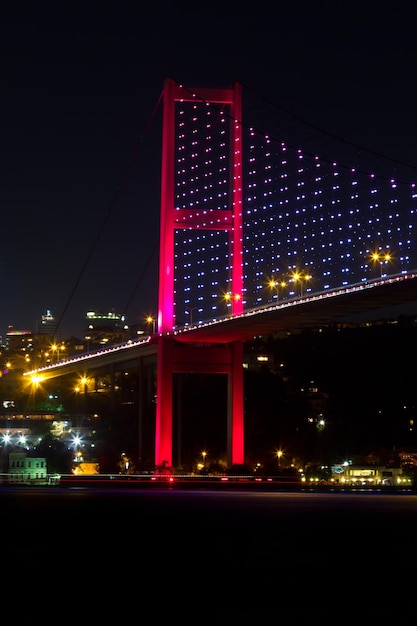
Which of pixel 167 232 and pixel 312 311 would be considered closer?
pixel 312 311

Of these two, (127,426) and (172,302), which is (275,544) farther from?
(127,426)

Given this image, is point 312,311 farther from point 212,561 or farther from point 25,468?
point 212,561

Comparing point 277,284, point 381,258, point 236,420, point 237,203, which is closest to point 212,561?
point 381,258

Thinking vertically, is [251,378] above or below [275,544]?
above

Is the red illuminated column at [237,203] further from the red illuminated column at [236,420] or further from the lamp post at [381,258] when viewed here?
the lamp post at [381,258]

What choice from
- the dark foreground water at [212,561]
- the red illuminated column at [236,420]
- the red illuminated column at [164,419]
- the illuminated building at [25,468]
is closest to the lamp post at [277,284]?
the red illuminated column at [236,420]

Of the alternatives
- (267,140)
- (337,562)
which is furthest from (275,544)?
(267,140)

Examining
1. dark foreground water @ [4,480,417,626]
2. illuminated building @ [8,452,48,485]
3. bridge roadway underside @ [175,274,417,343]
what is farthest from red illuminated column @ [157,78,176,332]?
dark foreground water @ [4,480,417,626]

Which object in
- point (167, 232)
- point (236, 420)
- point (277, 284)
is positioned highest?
point (167, 232)
